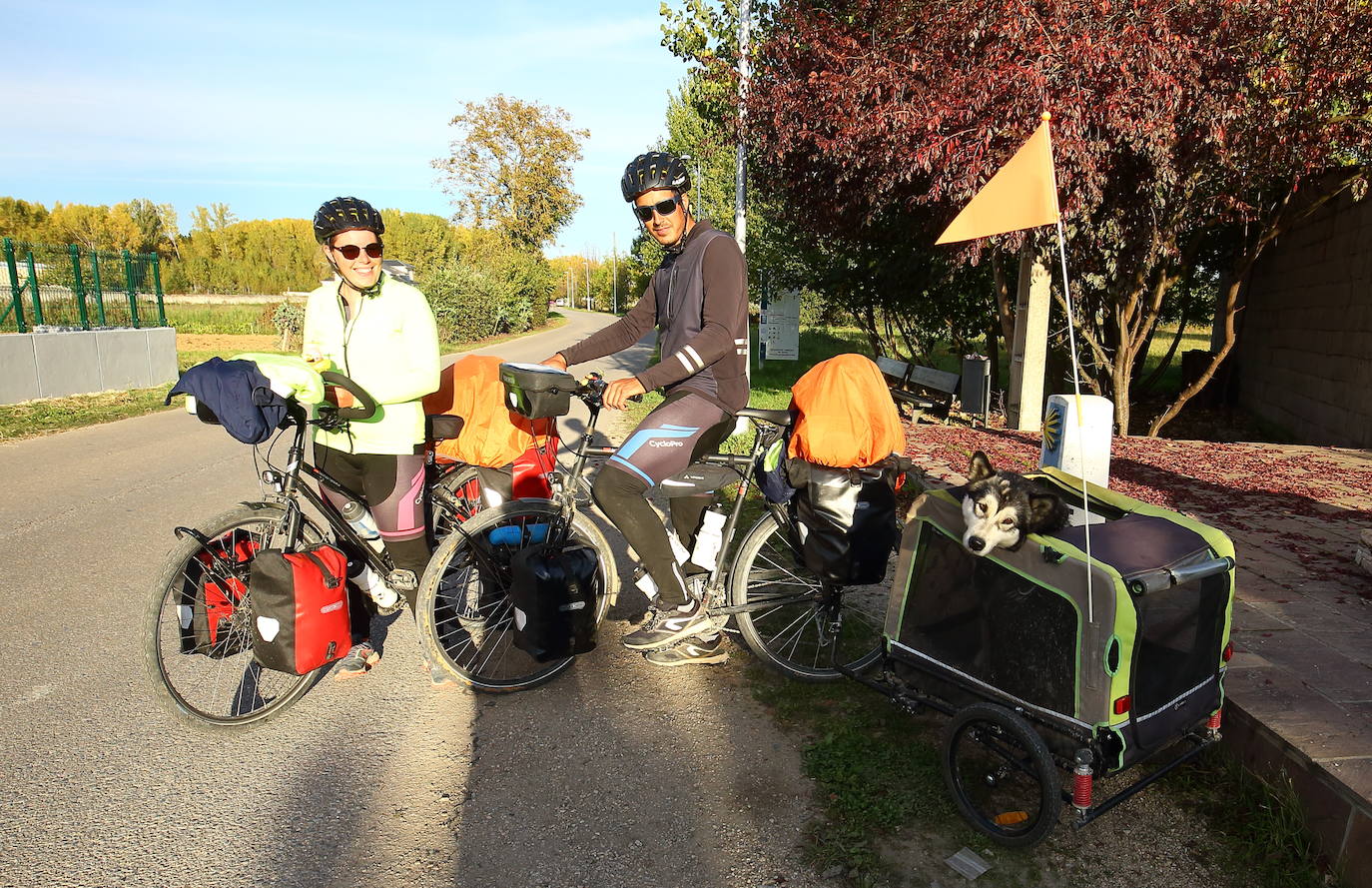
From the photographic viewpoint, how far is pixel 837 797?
2.80 m

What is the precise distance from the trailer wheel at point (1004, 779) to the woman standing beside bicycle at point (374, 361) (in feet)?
7.68

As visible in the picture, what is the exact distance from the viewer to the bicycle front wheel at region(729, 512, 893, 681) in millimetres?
3574

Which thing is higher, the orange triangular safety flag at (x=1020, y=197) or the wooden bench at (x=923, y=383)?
the orange triangular safety flag at (x=1020, y=197)

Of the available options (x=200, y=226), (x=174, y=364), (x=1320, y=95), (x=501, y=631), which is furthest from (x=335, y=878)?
(x=200, y=226)

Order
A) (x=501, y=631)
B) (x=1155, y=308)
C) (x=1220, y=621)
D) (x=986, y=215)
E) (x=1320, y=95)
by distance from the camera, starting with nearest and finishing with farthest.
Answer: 1. (x=1220, y=621)
2. (x=986, y=215)
3. (x=501, y=631)
4. (x=1320, y=95)
5. (x=1155, y=308)

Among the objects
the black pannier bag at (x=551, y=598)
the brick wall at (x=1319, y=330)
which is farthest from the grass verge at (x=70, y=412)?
the brick wall at (x=1319, y=330)

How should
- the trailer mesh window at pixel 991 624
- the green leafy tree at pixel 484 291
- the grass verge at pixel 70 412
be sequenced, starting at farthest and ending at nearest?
the green leafy tree at pixel 484 291 → the grass verge at pixel 70 412 → the trailer mesh window at pixel 991 624

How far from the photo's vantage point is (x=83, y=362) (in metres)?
13.5

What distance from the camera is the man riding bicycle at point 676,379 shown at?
3348mm

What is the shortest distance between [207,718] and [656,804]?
182cm

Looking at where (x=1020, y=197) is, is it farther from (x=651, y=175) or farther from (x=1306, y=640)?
(x=1306, y=640)

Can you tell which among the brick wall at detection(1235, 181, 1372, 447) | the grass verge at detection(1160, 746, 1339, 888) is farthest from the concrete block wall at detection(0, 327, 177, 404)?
the brick wall at detection(1235, 181, 1372, 447)

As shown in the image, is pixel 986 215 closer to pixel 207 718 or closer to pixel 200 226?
pixel 207 718

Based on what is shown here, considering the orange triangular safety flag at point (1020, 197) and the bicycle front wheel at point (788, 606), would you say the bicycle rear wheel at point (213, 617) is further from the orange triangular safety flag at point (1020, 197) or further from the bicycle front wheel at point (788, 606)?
the orange triangular safety flag at point (1020, 197)
